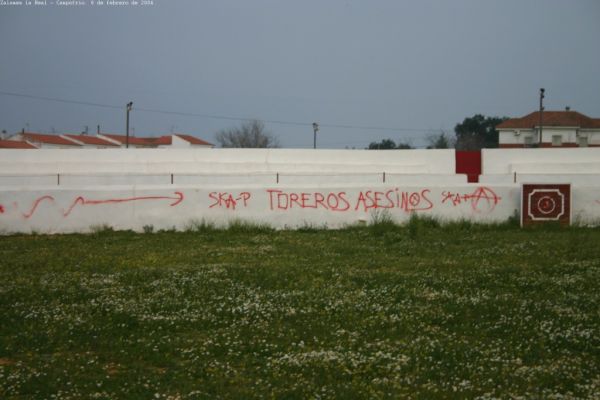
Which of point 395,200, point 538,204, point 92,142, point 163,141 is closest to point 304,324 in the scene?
point 395,200

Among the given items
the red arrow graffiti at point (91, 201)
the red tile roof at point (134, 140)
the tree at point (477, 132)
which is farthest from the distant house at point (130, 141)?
the red arrow graffiti at point (91, 201)

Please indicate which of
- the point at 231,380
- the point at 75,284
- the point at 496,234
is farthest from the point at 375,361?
the point at 496,234

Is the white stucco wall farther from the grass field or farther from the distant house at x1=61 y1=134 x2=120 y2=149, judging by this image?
the distant house at x1=61 y1=134 x2=120 y2=149

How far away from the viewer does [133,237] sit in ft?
51.5

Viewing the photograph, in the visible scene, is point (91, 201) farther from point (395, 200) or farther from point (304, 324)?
point (304, 324)

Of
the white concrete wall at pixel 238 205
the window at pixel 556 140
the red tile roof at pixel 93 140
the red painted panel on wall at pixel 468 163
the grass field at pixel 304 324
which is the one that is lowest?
the grass field at pixel 304 324

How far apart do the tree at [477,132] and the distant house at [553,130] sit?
8.24 m

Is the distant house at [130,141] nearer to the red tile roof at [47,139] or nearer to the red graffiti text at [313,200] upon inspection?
the red tile roof at [47,139]

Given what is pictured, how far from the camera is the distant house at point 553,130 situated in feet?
196

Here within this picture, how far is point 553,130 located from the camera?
5978cm

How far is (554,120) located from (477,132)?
654 inches

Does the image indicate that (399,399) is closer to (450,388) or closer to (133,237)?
(450,388)

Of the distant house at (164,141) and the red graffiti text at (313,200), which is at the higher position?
the distant house at (164,141)

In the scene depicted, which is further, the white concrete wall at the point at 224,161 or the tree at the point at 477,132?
the tree at the point at 477,132
